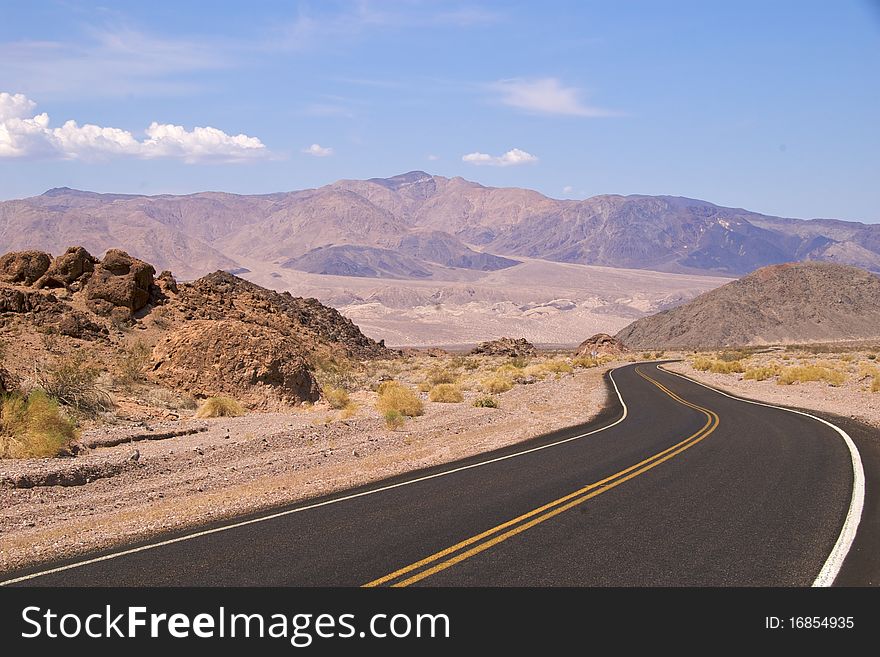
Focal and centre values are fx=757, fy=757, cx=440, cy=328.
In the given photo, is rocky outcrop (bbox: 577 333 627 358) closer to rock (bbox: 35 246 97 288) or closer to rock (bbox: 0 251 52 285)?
rock (bbox: 35 246 97 288)

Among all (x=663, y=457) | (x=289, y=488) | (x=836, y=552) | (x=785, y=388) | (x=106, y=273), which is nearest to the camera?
(x=836, y=552)

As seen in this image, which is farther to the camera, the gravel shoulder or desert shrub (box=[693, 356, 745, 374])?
desert shrub (box=[693, 356, 745, 374])

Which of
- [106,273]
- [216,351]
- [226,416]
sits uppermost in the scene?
[106,273]

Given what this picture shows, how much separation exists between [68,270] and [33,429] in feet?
68.6

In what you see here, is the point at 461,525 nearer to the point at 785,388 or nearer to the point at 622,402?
the point at 622,402

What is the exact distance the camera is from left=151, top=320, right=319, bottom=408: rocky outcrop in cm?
2508

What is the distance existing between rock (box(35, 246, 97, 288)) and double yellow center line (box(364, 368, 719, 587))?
2854 centimetres

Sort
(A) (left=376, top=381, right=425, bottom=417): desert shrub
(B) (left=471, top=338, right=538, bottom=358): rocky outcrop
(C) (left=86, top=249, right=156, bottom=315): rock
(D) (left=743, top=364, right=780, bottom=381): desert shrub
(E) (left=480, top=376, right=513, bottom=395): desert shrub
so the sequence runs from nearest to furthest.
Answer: (A) (left=376, top=381, right=425, bottom=417): desert shrub < (C) (left=86, top=249, right=156, bottom=315): rock < (E) (left=480, top=376, right=513, bottom=395): desert shrub < (D) (left=743, top=364, right=780, bottom=381): desert shrub < (B) (left=471, top=338, right=538, bottom=358): rocky outcrop

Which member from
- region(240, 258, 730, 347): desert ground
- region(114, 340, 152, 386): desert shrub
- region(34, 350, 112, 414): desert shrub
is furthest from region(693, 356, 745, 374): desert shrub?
region(240, 258, 730, 347): desert ground

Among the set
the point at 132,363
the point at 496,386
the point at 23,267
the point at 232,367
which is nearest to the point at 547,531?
the point at 232,367
